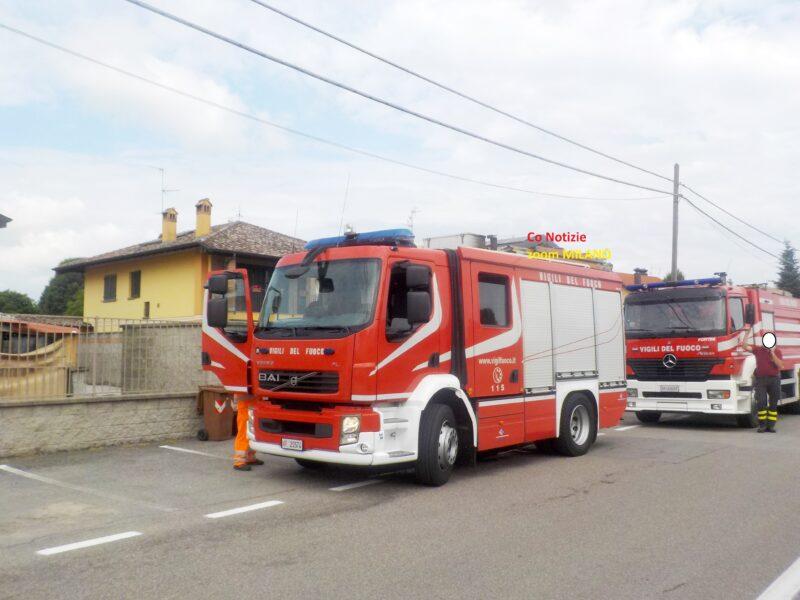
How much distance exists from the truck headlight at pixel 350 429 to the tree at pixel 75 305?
68.6 meters

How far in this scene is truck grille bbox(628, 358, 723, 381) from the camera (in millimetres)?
14117

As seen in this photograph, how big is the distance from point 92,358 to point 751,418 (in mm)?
12257

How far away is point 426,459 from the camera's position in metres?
8.09

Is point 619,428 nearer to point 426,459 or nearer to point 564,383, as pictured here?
point 564,383

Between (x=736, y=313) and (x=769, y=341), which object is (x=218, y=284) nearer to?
(x=736, y=313)

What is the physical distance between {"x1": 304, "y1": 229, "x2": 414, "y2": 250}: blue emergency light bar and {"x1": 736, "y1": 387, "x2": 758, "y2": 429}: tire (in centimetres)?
926

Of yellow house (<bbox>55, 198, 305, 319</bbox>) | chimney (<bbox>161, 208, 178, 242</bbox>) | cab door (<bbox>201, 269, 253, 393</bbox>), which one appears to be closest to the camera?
cab door (<bbox>201, 269, 253, 393</bbox>)

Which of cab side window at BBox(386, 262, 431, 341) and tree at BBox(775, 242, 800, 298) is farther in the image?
tree at BBox(775, 242, 800, 298)

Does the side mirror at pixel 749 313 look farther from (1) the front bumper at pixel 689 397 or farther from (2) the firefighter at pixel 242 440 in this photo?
(2) the firefighter at pixel 242 440

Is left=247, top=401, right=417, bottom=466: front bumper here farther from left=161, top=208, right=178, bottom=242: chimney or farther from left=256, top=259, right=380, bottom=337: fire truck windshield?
left=161, top=208, right=178, bottom=242: chimney

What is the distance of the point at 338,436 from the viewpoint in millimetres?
7707

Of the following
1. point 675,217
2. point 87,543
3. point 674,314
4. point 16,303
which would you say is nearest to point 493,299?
point 87,543

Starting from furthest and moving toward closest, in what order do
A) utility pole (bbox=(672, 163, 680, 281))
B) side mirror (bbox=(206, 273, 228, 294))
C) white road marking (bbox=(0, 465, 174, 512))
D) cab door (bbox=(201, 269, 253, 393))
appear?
utility pole (bbox=(672, 163, 680, 281)) < cab door (bbox=(201, 269, 253, 393)) < side mirror (bbox=(206, 273, 228, 294)) < white road marking (bbox=(0, 465, 174, 512))

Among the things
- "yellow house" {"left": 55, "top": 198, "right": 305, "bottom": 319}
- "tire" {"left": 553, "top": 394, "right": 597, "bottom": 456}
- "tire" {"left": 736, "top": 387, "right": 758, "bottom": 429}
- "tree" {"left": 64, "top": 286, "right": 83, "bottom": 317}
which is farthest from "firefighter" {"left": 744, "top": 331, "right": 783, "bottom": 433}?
"tree" {"left": 64, "top": 286, "right": 83, "bottom": 317}
